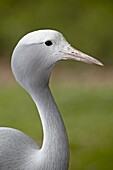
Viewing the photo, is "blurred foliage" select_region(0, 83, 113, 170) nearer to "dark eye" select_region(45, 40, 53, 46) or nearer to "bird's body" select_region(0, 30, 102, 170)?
"bird's body" select_region(0, 30, 102, 170)

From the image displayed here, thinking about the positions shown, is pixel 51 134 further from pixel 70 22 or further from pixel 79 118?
pixel 70 22

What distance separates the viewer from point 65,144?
167 centimetres

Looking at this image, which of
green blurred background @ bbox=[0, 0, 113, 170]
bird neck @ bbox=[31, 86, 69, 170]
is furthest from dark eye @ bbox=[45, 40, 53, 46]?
green blurred background @ bbox=[0, 0, 113, 170]

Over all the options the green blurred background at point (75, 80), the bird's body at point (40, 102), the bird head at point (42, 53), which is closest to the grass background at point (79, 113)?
the green blurred background at point (75, 80)

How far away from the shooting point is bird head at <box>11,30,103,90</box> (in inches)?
62.2

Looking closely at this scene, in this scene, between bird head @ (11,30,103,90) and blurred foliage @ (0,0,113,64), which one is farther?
blurred foliage @ (0,0,113,64)

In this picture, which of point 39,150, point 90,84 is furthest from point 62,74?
point 39,150

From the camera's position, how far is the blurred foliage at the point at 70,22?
4898 mm

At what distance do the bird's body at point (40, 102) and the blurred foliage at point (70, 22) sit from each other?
3.21 metres

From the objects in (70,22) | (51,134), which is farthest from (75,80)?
(51,134)

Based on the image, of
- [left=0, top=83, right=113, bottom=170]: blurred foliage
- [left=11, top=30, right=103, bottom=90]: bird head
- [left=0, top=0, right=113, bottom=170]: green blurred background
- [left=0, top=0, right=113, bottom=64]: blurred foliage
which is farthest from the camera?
[left=0, top=0, right=113, bottom=64]: blurred foliage

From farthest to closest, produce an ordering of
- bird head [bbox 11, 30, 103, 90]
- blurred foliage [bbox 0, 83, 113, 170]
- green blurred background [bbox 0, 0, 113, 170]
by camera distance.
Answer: green blurred background [bbox 0, 0, 113, 170], blurred foliage [bbox 0, 83, 113, 170], bird head [bbox 11, 30, 103, 90]

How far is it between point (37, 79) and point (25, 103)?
97.1 inches

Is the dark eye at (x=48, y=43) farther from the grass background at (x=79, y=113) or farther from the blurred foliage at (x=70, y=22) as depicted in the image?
the blurred foliage at (x=70, y=22)
